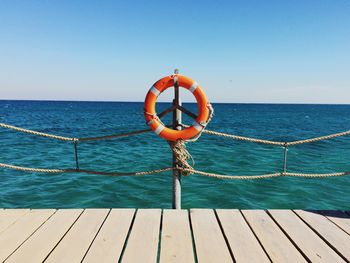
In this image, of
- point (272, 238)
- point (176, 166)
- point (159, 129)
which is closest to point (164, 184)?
point (176, 166)

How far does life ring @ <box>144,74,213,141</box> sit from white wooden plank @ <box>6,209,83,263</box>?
1.09 m

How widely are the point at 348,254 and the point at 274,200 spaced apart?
3.82 m

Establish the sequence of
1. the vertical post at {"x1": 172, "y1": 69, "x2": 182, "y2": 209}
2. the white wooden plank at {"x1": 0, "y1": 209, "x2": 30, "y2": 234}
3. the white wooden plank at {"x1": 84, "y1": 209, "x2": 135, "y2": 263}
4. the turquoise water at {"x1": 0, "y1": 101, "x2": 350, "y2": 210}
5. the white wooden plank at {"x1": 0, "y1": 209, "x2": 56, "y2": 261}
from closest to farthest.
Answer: the white wooden plank at {"x1": 84, "y1": 209, "x2": 135, "y2": 263} → the white wooden plank at {"x1": 0, "y1": 209, "x2": 56, "y2": 261} → the white wooden plank at {"x1": 0, "y1": 209, "x2": 30, "y2": 234} → the vertical post at {"x1": 172, "y1": 69, "x2": 182, "y2": 209} → the turquoise water at {"x1": 0, "y1": 101, "x2": 350, "y2": 210}

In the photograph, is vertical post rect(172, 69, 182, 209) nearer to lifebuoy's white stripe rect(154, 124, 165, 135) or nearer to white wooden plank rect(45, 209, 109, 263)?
lifebuoy's white stripe rect(154, 124, 165, 135)

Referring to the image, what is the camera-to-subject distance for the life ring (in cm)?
265

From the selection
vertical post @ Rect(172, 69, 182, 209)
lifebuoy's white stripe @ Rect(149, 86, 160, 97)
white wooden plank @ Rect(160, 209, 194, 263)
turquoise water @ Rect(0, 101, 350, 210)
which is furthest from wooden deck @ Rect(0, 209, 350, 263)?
turquoise water @ Rect(0, 101, 350, 210)

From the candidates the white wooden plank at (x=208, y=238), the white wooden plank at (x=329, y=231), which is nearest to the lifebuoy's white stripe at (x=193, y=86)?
the white wooden plank at (x=208, y=238)

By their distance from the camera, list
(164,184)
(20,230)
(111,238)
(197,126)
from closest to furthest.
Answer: (111,238), (20,230), (197,126), (164,184)

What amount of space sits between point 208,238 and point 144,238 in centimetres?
49

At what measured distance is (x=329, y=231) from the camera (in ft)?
7.22

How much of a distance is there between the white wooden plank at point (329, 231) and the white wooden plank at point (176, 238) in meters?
1.05

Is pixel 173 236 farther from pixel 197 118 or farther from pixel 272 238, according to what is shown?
pixel 197 118

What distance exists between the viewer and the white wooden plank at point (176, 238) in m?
1.84

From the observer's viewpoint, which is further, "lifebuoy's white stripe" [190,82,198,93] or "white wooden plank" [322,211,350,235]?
"lifebuoy's white stripe" [190,82,198,93]
